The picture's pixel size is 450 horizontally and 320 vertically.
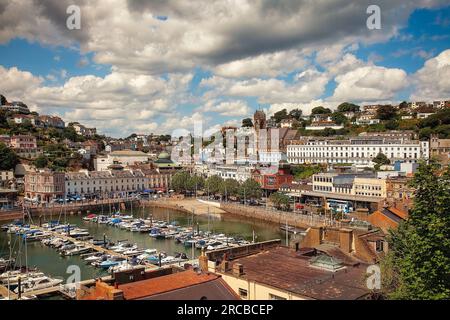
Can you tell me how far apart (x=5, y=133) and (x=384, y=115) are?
261 feet

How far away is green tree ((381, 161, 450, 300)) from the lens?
845cm

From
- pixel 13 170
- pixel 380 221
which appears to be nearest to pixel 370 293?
pixel 380 221

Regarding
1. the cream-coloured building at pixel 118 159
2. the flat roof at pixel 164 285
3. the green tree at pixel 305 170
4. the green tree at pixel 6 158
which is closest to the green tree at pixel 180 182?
the green tree at pixel 305 170

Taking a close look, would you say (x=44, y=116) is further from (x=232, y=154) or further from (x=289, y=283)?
(x=289, y=283)

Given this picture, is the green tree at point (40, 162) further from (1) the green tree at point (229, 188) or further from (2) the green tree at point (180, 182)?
(1) the green tree at point (229, 188)

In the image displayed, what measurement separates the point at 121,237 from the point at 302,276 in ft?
105

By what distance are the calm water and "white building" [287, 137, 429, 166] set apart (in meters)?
27.7

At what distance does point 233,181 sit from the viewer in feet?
198

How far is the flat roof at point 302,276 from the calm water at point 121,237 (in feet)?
59.2

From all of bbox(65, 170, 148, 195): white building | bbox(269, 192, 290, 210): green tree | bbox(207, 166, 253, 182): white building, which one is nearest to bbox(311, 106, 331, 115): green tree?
bbox(207, 166, 253, 182): white building

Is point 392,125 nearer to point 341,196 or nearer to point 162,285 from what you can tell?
point 341,196

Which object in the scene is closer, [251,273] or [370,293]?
[370,293]

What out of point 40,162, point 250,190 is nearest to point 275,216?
point 250,190

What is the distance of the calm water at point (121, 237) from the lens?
2996 centimetres
